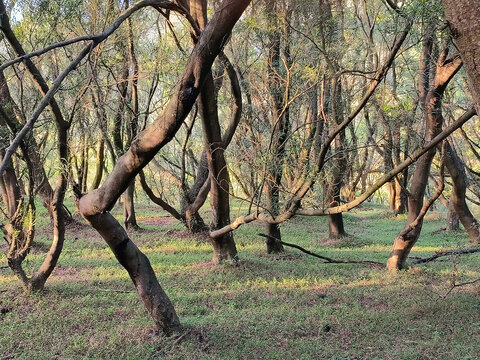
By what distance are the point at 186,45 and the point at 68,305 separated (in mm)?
8897

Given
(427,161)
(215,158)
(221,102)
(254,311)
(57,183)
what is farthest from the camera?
(221,102)

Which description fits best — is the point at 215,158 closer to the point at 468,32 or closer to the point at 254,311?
the point at 254,311

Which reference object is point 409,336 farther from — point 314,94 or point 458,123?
point 314,94

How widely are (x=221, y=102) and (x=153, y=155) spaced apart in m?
10.4

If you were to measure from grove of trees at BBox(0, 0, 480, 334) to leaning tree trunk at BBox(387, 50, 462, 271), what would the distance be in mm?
26

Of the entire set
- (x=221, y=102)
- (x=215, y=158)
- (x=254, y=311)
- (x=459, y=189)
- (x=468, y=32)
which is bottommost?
(x=254, y=311)

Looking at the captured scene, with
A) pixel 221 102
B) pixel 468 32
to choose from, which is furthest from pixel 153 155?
pixel 221 102

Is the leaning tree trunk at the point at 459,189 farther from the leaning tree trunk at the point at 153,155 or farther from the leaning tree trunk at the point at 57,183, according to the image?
the leaning tree trunk at the point at 57,183

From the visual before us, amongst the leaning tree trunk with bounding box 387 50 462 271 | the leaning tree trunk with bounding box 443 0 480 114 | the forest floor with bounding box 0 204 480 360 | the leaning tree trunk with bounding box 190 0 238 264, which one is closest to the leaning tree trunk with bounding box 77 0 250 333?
the forest floor with bounding box 0 204 480 360

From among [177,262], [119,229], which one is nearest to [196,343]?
[119,229]

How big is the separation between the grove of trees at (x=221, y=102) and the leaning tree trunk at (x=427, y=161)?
26 millimetres

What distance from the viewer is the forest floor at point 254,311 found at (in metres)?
4.72

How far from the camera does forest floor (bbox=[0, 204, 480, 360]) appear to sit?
15.5ft

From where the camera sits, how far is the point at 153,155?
4.17 metres
